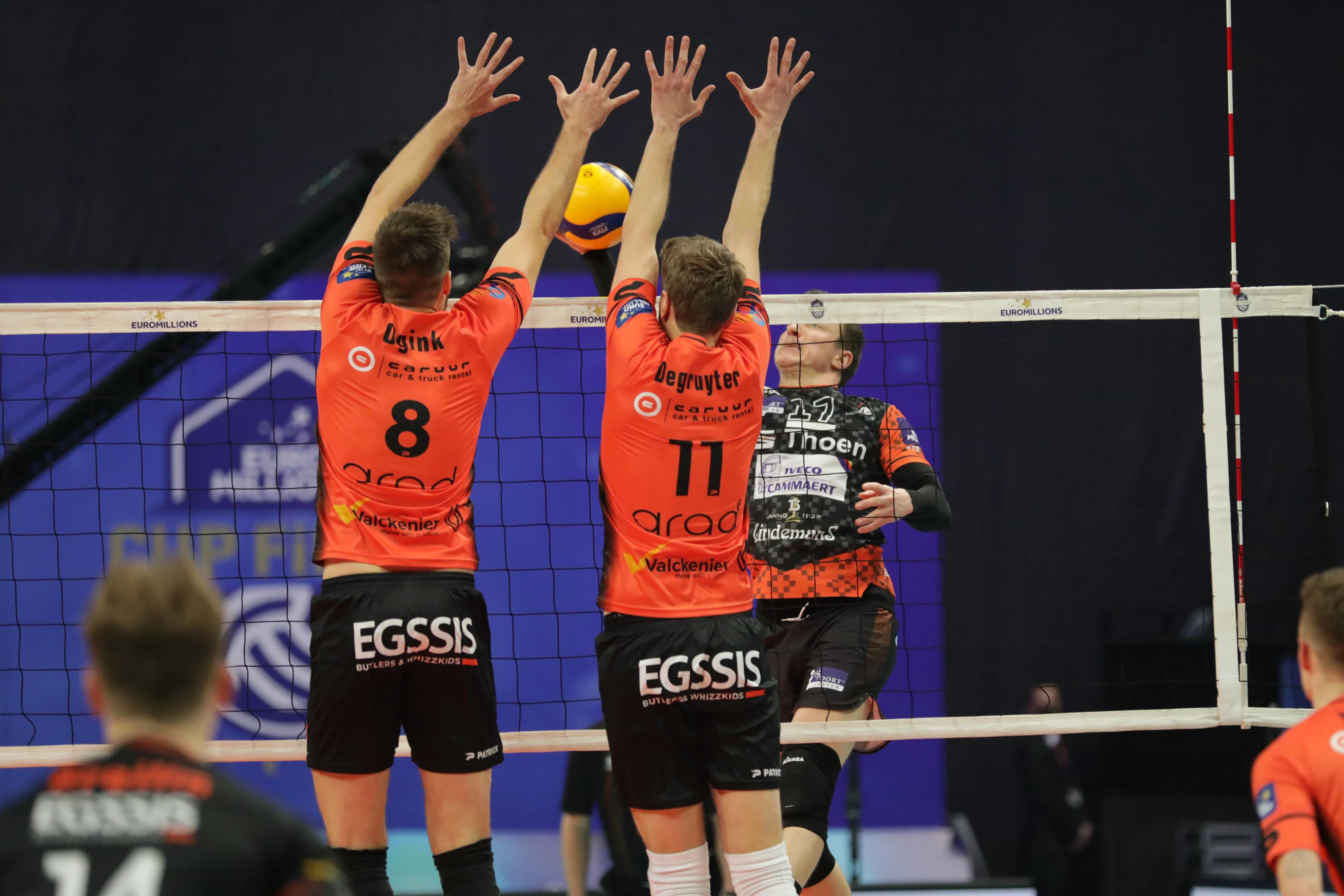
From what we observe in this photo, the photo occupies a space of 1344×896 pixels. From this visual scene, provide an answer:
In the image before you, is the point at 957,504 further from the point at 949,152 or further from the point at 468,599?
the point at 468,599

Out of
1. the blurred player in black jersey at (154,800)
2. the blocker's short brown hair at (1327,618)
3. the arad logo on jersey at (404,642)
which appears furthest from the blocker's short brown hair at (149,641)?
the blocker's short brown hair at (1327,618)

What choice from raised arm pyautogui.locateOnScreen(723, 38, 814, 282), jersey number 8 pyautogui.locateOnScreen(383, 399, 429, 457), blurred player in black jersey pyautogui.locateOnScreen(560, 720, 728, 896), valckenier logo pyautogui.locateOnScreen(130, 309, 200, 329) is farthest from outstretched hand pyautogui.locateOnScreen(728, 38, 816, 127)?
blurred player in black jersey pyautogui.locateOnScreen(560, 720, 728, 896)

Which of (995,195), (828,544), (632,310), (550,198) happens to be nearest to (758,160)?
(550,198)

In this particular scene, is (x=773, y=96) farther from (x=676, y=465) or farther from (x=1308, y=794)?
(x=1308, y=794)

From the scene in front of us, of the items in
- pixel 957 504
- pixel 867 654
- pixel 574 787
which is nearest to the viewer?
pixel 867 654

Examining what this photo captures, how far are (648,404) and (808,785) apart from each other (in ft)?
5.35

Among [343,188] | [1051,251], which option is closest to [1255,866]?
[1051,251]

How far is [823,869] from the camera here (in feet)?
14.9

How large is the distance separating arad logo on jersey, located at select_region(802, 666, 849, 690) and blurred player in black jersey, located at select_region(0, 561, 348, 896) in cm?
298

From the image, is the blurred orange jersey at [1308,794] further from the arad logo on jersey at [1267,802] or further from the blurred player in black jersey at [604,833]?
the blurred player in black jersey at [604,833]

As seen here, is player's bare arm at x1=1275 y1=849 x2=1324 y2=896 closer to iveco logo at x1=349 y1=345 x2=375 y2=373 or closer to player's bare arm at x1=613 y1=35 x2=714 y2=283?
player's bare arm at x1=613 y1=35 x2=714 y2=283

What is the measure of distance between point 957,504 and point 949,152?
82.5 inches

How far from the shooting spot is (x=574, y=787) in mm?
6875

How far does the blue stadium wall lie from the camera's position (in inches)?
286
